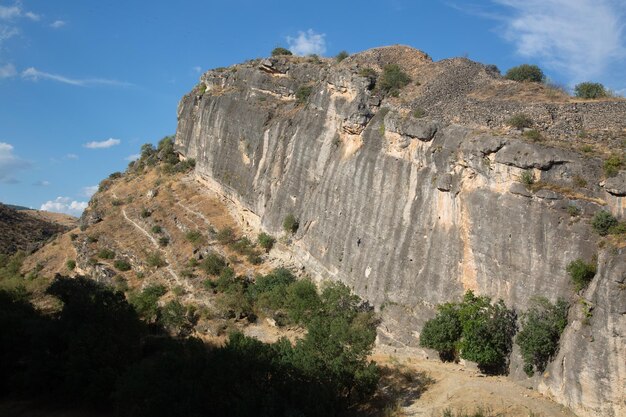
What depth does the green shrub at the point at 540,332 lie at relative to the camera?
1836 centimetres

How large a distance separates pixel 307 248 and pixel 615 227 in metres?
17.8

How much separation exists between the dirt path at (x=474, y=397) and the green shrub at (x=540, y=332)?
3.58ft

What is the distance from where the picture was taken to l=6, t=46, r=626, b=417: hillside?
730 inches

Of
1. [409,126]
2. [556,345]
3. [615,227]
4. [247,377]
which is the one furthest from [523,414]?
[409,126]

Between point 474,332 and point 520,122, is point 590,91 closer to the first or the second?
point 520,122

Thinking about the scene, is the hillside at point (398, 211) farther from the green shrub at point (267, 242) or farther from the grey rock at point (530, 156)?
the green shrub at point (267, 242)

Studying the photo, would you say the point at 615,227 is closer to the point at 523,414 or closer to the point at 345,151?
the point at 523,414

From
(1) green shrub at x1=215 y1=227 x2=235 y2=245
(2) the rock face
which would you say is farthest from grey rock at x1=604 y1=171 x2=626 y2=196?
(1) green shrub at x1=215 y1=227 x2=235 y2=245

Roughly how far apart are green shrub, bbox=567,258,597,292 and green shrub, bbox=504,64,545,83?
15.7 m

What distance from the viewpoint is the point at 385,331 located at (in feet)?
80.5

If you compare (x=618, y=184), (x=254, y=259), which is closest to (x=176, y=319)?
(x=254, y=259)

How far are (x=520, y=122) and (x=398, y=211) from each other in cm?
687

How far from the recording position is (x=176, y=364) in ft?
57.8

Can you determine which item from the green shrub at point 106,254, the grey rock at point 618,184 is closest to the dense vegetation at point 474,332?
the grey rock at point 618,184
